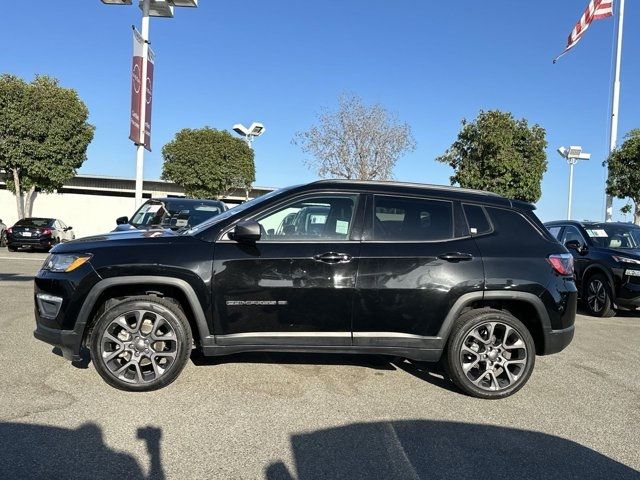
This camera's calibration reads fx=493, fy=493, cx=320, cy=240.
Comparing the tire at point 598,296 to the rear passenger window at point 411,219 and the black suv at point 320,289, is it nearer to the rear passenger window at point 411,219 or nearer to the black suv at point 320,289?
the black suv at point 320,289

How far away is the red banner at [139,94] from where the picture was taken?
1586 cm

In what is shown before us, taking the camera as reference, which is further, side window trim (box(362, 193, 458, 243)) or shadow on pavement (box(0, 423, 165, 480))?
side window trim (box(362, 193, 458, 243))

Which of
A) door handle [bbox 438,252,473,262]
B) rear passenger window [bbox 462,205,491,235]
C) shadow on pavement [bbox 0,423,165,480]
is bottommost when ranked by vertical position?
shadow on pavement [bbox 0,423,165,480]

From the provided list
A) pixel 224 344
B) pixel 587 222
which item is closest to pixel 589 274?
pixel 587 222

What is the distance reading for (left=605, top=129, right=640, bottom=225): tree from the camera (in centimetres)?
1755

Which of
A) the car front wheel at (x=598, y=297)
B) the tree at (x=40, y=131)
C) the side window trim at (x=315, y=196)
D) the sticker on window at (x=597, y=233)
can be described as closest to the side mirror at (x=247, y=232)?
the side window trim at (x=315, y=196)

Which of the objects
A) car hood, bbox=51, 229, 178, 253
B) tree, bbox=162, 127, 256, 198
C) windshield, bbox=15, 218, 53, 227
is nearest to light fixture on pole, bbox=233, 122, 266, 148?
tree, bbox=162, 127, 256, 198

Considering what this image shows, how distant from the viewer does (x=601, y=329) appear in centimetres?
770

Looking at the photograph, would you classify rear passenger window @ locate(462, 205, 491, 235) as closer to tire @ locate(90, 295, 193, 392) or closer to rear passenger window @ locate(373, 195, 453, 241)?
rear passenger window @ locate(373, 195, 453, 241)

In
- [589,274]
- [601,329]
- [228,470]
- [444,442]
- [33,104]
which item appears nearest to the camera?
[228,470]

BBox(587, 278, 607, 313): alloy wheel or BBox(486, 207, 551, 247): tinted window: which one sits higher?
BBox(486, 207, 551, 247): tinted window

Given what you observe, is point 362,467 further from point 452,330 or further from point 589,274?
point 589,274

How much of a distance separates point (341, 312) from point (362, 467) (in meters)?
1.36

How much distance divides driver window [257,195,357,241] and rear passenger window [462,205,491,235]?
1064mm
